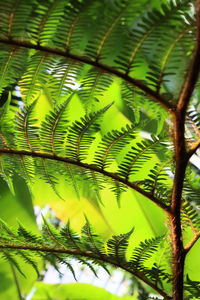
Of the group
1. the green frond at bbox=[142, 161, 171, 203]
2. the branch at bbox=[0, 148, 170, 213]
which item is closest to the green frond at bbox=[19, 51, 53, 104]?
the branch at bbox=[0, 148, 170, 213]

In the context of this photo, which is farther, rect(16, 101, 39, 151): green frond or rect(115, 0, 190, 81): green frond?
rect(16, 101, 39, 151): green frond

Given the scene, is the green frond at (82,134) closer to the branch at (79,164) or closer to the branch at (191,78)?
the branch at (79,164)

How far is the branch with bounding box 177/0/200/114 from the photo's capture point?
17.5 inches

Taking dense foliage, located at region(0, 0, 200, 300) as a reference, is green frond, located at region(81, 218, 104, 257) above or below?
below

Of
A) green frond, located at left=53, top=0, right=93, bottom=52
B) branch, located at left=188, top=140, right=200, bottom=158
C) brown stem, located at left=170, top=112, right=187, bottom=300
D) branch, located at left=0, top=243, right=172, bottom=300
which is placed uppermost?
green frond, located at left=53, top=0, right=93, bottom=52

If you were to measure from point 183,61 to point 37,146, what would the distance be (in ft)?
1.09

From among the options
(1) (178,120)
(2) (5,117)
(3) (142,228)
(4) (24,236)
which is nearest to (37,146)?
(2) (5,117)

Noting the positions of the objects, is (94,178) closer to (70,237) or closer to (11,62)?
(70,237)

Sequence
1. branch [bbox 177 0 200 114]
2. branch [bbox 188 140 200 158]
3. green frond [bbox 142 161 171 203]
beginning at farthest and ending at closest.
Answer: green frond [bbox 142 161 171 203], branch [bbox 188 140 200 158], branch [bbox 177 0 200 114]

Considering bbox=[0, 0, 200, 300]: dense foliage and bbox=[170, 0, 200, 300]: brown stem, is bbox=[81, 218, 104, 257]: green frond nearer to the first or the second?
bbox=[0, 0, 200, 300]: dense foliage

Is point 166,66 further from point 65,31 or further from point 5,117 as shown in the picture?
point 5,117

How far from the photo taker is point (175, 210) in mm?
608

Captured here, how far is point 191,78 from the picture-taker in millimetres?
463

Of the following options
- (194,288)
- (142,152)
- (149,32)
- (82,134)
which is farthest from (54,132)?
(194,288)
